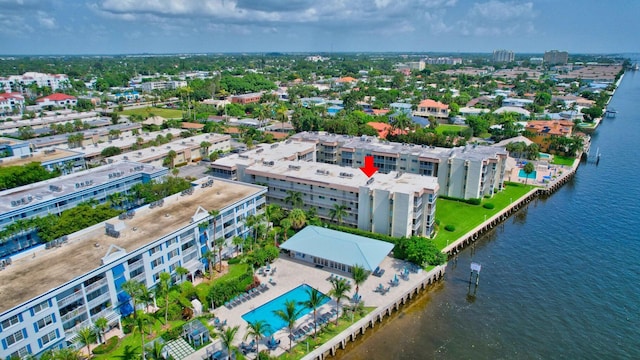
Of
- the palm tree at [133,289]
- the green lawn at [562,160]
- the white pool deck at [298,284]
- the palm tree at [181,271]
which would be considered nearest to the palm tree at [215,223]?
the palm tree at [181,271]

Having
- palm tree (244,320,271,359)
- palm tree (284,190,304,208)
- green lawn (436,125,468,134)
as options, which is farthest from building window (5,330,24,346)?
green lawn (436,125,468,134)

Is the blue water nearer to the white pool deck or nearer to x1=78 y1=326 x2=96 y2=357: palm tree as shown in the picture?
the white pool deck

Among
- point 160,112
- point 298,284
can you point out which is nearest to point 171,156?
point 298,284

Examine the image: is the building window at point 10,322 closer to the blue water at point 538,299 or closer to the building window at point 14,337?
the building window at point 14,337

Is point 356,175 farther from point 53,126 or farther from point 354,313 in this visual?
point 53,126

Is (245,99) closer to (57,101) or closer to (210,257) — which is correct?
(57,101)

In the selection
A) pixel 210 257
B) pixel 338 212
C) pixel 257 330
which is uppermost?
pixel 338 212

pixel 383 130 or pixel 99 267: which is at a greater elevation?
pixel 99 267
